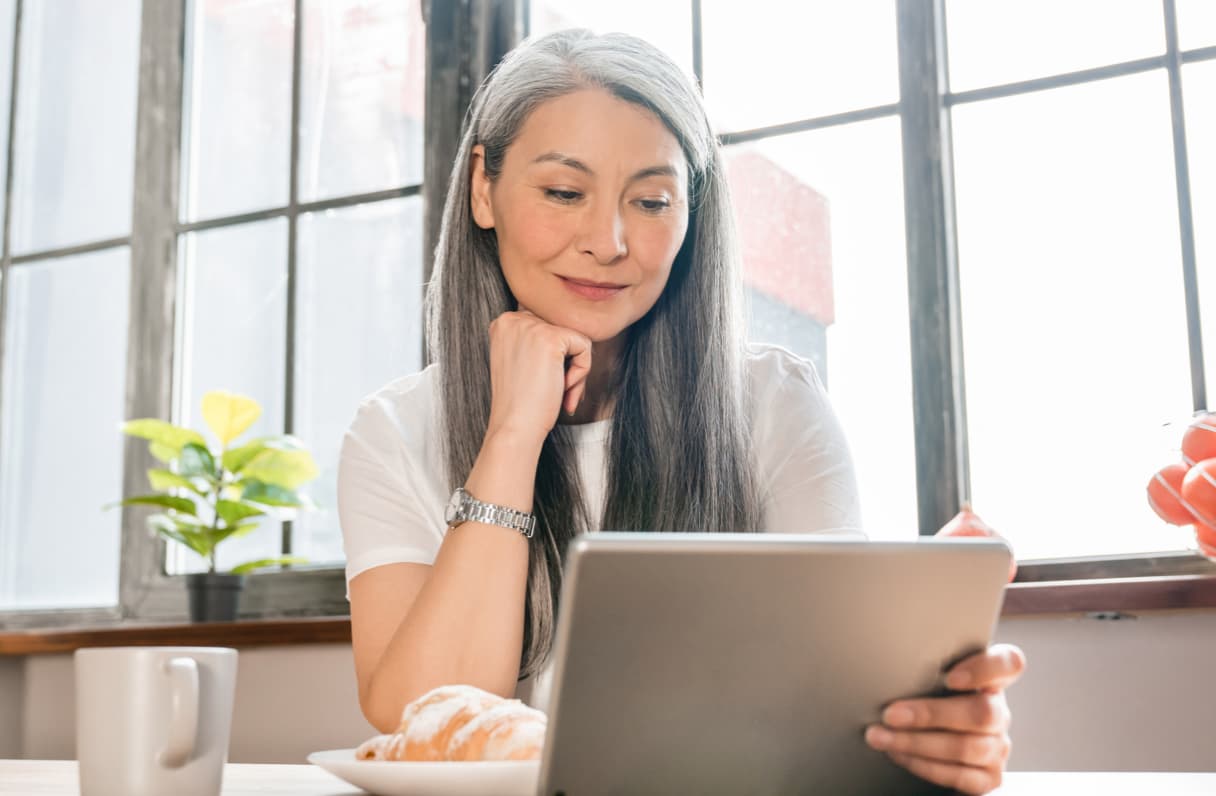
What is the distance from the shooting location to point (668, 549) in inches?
20.0

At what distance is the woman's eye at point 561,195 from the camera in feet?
4.43

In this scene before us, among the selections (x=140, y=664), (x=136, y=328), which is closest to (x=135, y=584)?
(x=136, y=328)

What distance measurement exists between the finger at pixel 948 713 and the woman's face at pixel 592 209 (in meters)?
0.79

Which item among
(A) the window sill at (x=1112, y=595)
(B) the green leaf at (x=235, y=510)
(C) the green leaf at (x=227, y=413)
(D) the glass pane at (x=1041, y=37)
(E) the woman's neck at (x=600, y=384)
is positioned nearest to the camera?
(E) the woman's neck at (x=600, y=384)

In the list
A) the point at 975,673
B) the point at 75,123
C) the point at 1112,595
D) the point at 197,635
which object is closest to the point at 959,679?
the point at 975,673

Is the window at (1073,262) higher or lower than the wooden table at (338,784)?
higher

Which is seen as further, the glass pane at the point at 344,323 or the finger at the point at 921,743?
the glass pane at the point at 344,323

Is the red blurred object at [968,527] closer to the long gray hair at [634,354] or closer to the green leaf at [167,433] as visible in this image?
the long gray hair at [634,354]

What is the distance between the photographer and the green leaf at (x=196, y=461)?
2420 millimetres

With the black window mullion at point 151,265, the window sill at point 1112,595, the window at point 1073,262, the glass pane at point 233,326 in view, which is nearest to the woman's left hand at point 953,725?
the window sill at point 1112,595

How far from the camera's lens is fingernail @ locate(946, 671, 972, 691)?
61 cm

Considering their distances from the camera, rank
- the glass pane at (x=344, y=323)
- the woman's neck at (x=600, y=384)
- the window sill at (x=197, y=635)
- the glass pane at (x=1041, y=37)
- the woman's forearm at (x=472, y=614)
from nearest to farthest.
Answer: the woman's forearm at (x=472, y=614) → the woman's neck at (x=600, y=384) → the glass pane at (x=1041, y=37) → the window sill at (x=197, y=635) → the glass pane at (x=344, y=323)

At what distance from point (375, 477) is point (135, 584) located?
158 cm

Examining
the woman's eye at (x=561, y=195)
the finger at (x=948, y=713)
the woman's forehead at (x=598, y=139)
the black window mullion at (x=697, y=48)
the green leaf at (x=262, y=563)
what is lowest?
the finger at (x=948, y=713)
